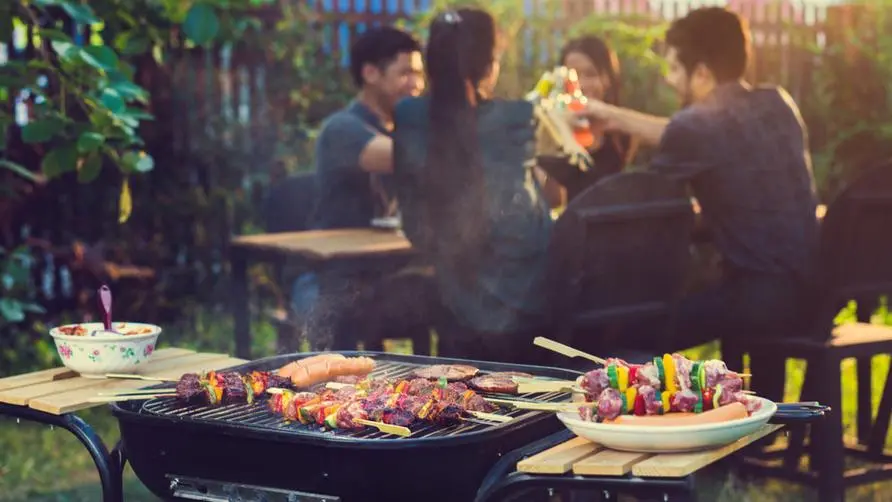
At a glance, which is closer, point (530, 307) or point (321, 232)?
point (530, 307)

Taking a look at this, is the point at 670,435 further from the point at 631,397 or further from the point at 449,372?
the point at 449,372

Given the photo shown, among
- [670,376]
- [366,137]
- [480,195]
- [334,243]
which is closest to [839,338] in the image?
[480,195]

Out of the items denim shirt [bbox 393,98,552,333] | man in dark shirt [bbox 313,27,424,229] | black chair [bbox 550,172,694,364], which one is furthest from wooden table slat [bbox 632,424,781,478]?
man in dark shirt [bbox 313,27,424,229]

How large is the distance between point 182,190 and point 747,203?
Answer: 4.64 meters

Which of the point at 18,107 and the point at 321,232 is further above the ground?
the point at 18,107

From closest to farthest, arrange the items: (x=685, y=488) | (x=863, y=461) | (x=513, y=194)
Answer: (x=685, y=488)
(x=513, y=194)
(x=863, y=461)

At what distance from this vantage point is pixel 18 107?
7520 mm

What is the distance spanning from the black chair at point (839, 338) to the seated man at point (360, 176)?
58.1 inches

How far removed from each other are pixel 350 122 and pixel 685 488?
3692 mm

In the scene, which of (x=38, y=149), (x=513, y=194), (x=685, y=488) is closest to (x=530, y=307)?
(x=513, y=194)

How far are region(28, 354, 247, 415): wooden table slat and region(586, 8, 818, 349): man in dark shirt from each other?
2.10 meters

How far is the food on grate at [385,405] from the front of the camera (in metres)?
2.71

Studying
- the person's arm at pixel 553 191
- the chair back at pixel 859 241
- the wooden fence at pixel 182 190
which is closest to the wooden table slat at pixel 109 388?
the chair back at pixel 859 241

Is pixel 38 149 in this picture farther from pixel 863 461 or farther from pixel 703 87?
pixel 863 461
